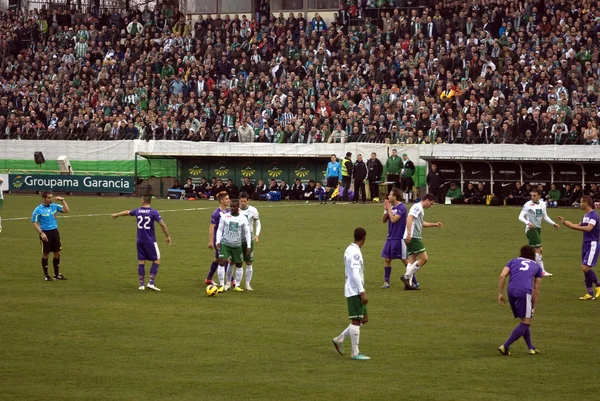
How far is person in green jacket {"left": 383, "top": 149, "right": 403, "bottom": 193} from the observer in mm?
41438

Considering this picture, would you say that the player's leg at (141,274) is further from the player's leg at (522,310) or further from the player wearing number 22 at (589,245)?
the player's leg at (522,310)

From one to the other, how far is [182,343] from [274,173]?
31322 millimetres

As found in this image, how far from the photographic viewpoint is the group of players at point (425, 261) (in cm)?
1359

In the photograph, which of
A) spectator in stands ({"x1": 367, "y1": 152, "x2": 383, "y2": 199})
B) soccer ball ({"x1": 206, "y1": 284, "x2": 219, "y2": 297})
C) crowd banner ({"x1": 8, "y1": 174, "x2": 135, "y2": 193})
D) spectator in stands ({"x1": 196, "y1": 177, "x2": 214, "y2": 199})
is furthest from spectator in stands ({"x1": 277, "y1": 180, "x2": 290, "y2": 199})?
soccer ball ({"x1": 206, "y1": 284, "x2": 219, "y2": 297})

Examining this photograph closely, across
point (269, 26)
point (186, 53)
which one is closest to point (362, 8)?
point (269, 26)

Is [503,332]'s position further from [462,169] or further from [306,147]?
[306,147]

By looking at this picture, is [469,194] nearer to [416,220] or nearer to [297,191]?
[297,191]

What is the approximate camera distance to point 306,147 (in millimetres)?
44469

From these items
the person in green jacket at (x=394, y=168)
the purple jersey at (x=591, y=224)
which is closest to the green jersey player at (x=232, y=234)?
the purple jersey at (x=591, y=224)

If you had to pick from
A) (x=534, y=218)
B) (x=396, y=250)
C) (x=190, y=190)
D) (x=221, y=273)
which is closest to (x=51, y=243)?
(x=221, y=273)

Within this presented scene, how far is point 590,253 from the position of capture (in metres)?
18.6

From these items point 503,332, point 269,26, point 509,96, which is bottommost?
point 503,332

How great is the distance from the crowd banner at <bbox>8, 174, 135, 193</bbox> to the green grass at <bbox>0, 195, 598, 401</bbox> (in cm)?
2019

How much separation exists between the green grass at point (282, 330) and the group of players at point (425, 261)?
39 cm
